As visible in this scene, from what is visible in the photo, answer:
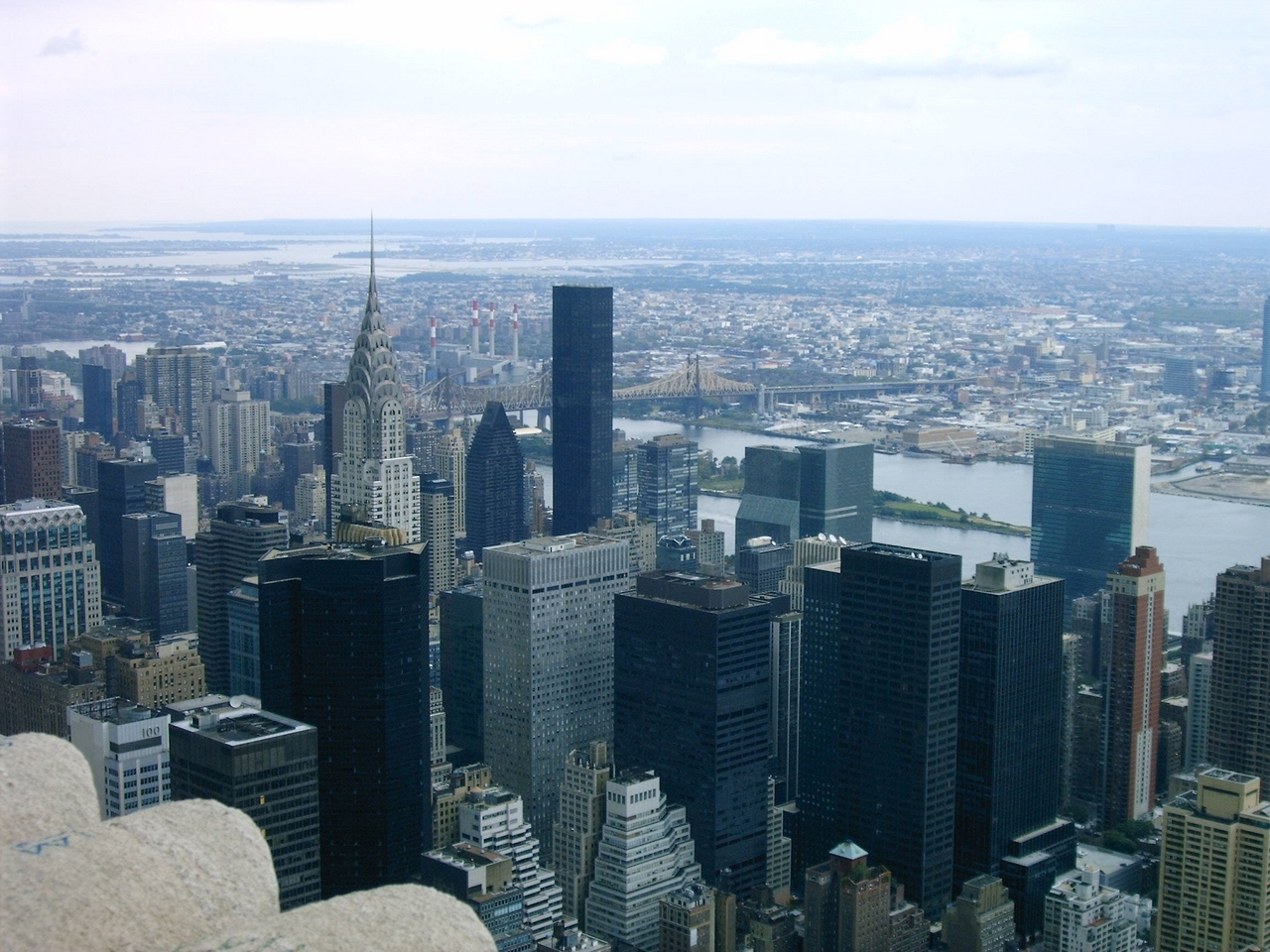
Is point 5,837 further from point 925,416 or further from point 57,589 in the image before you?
point 925,416

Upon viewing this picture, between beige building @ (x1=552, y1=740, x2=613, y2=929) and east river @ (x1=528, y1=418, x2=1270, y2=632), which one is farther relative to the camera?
east river @ (x1=528, y1=418, x2=1270, y2=632)

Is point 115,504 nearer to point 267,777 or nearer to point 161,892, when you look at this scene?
point 267,777

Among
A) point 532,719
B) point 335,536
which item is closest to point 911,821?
point 532,719

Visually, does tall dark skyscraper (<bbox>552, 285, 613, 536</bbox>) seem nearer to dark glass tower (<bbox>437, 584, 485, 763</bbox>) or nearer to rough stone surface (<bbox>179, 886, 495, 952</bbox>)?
dark glass tower (<bbox>437, 584, 485, 763</bbox>)

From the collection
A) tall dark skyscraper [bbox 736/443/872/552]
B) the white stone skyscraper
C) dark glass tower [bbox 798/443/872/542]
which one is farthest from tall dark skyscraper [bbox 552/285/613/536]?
the white stone skyscraper

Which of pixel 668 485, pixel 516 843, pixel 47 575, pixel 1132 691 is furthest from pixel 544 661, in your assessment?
pixel 668 485

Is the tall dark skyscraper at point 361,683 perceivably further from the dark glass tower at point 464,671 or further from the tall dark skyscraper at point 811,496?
the tall dark skyscraper at point 811,496
